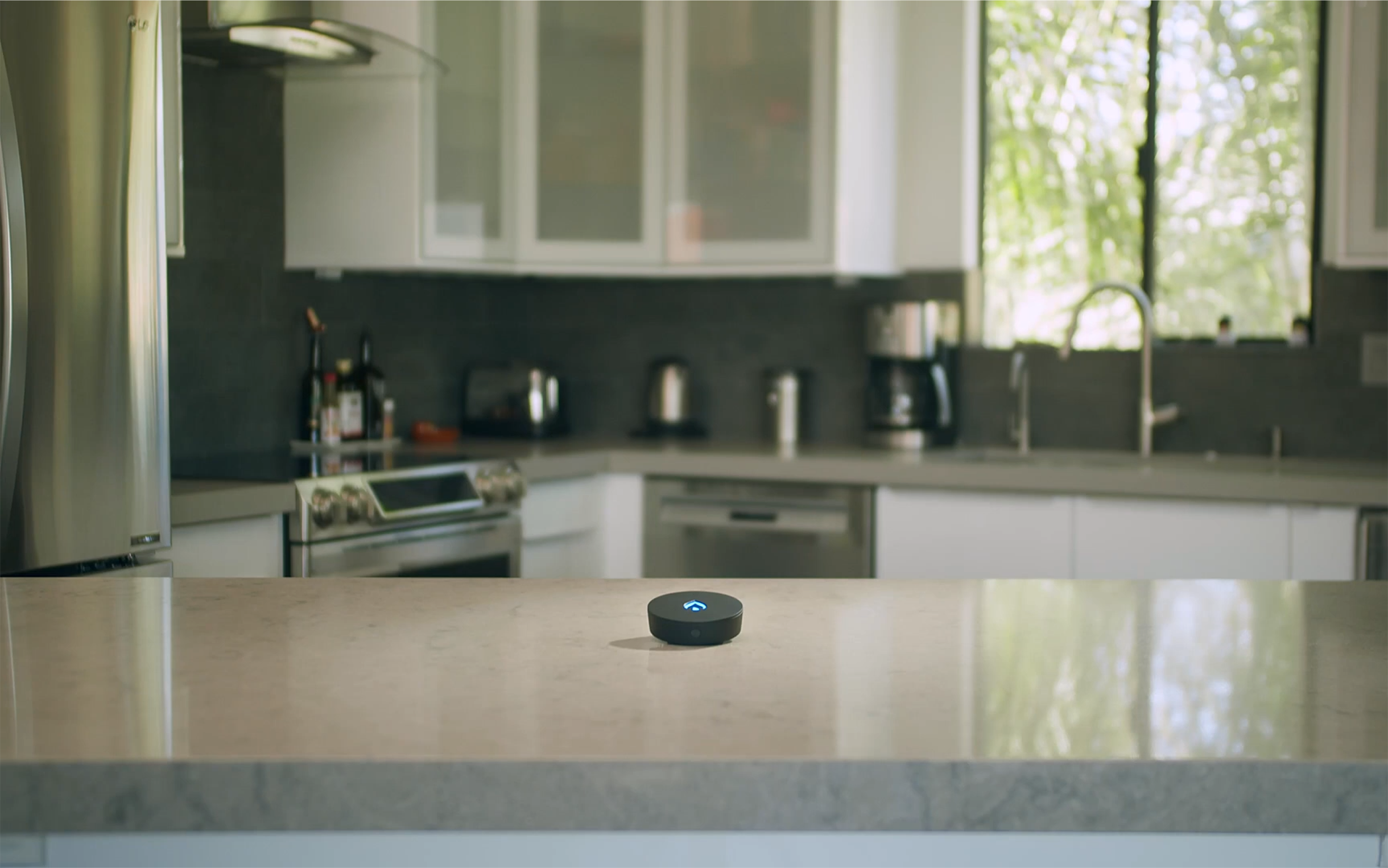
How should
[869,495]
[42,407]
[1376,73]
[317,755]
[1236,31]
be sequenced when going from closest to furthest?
[317,755] < [42,407] < [1376,73] < [869,495] < [1236,31]

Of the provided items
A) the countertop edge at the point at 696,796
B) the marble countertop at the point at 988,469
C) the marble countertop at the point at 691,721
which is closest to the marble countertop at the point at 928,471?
the marble countertop at the point at 988,469

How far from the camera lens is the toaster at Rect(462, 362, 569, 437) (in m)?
4.11

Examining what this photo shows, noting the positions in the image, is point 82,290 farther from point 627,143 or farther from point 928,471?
point 928,471

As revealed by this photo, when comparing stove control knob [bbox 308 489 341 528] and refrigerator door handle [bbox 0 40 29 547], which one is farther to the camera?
stove control knob [bbox 308 489 341 528]

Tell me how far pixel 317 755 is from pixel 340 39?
7.93 feet

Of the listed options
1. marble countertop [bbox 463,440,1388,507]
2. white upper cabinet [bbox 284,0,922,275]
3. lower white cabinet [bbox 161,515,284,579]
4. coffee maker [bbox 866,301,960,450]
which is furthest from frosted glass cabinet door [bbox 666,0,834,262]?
lower white cabinet [bbox 161,515,284,579]

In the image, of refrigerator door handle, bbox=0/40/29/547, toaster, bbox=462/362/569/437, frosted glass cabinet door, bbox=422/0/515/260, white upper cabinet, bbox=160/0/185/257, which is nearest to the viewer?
refrigerator door handle, bbox=0/40/29/547

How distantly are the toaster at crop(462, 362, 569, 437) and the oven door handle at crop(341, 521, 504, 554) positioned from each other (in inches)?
26.9

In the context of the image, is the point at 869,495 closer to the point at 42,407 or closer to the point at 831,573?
the point at 831,573

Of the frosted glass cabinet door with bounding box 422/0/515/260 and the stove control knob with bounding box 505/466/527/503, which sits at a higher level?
the frosted glass cabinet door with bounding box 422/0/515/260

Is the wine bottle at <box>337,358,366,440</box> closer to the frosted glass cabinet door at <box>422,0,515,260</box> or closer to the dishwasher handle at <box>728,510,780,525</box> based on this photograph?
the frosted glass cabinet door at <box>422,0,515,260</box>

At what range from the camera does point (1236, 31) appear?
3.82 meters

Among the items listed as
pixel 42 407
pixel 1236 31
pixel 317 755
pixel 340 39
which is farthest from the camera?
pixel 1236 31

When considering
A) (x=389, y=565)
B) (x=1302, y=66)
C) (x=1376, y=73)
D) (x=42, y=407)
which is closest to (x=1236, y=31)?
(x=1302, y=66)
